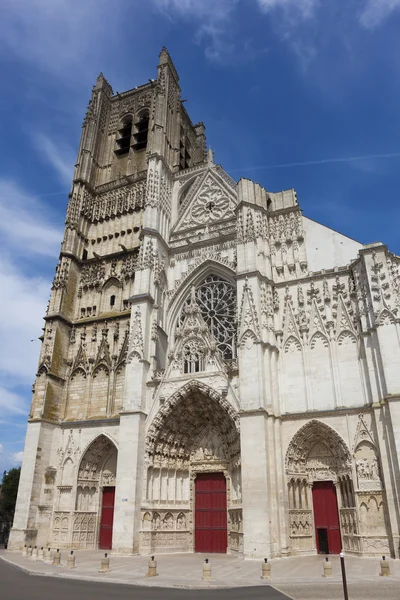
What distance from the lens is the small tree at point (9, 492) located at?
125 feet

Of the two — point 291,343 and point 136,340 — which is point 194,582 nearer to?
point 291,343

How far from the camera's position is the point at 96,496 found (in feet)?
62.4

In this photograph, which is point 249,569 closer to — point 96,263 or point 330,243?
point 330,243

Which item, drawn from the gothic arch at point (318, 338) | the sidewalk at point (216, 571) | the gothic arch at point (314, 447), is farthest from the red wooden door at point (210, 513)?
the gothic arch at point (318, 338)

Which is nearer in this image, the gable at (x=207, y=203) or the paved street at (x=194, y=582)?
the paved street at (x=194, y=582)

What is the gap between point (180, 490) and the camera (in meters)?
17.4

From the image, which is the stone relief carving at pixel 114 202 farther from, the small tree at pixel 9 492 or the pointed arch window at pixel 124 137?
the small tree at pixel 9 492

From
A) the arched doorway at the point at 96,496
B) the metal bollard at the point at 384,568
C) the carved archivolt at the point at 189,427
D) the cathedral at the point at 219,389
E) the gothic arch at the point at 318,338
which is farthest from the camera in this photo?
the arched doorway at the point at 96,496

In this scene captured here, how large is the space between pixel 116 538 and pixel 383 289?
12.9m

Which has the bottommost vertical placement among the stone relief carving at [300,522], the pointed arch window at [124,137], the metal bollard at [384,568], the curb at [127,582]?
the curb at [127,582]

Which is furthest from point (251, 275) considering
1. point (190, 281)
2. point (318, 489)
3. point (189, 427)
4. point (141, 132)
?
point (141, 132)

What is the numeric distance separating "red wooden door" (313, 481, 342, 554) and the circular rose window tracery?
601 centimetres

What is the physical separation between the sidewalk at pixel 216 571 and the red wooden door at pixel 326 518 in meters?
0.72

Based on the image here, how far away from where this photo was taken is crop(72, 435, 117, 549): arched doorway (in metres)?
18.2
